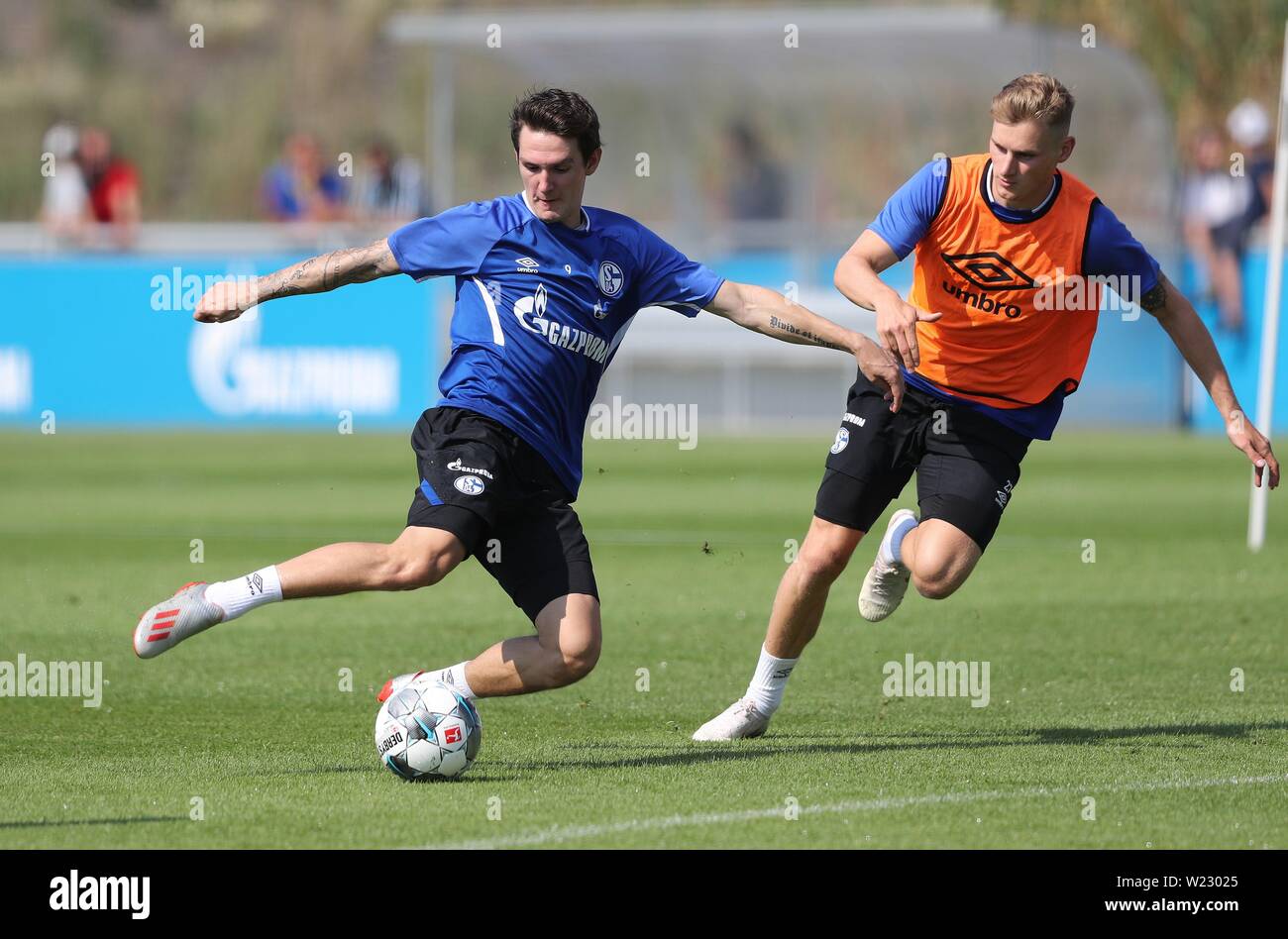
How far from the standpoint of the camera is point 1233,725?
25.7 ft

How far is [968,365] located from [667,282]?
1.25 meters

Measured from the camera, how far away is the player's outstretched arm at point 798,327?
23.1ft

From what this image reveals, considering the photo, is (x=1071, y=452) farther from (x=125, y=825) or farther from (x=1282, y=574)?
(x=125, y=825)

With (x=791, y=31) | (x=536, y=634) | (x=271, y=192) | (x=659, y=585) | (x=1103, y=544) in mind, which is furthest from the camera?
(x=271, y=192)

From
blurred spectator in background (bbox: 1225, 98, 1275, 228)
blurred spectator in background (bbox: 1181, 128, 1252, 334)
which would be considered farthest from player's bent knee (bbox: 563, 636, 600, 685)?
blurred spectator in background (bbox: 1225, 98, 1275, 228)

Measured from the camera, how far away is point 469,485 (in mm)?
6922

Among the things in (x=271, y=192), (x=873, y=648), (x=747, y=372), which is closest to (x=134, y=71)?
(x=271, y=192)

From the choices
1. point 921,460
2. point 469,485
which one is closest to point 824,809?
point 469,485

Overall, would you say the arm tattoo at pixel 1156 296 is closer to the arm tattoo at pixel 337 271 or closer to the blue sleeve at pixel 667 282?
the blue sleeve at pixel 667 282

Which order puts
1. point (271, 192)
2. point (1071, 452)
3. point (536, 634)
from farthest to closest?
point (271, 192), point (1071, 452), point (536, 634)

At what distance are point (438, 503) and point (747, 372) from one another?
64.6ft

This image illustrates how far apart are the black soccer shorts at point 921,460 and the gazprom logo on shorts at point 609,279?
106 centimetres

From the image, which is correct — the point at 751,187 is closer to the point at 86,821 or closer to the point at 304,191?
the point at 304,191

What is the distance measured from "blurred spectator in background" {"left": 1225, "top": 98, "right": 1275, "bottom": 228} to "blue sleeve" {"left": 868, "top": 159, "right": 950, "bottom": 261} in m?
18.8
